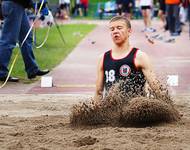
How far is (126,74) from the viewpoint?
7.20 meters

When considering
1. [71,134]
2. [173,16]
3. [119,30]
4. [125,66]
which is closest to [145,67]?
[125,66]

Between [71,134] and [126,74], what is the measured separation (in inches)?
49.8

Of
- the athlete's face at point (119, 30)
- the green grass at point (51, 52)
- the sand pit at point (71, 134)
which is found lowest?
the green grass at point (51, 52)

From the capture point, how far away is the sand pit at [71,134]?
5.62 meters

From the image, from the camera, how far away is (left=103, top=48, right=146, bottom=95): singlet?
7129mm

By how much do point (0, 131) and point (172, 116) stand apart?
1.87 metres

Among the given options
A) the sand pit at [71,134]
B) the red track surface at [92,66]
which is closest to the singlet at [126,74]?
the sand pit at [71,134]

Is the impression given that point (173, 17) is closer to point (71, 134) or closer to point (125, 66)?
point (125, 66)

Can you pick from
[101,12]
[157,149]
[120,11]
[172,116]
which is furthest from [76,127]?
[101,12]

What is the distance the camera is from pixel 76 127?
6730 mm

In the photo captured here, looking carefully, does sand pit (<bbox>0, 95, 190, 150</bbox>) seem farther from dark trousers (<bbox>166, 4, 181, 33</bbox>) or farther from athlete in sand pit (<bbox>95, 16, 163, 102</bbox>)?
dark trousers (<bbox>166, 4, 181, 33</bbox>)

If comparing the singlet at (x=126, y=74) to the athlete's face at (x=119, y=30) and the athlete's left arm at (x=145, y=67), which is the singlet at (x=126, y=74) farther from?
the athlete's face at (x=119, y=30)

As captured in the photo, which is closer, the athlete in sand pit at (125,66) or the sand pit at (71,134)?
the sand pit at (71,134)

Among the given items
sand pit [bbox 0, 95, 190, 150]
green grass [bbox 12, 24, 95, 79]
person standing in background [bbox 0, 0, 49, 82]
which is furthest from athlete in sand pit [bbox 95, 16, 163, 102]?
green grass [bbox 12, 24, 95, 79]
